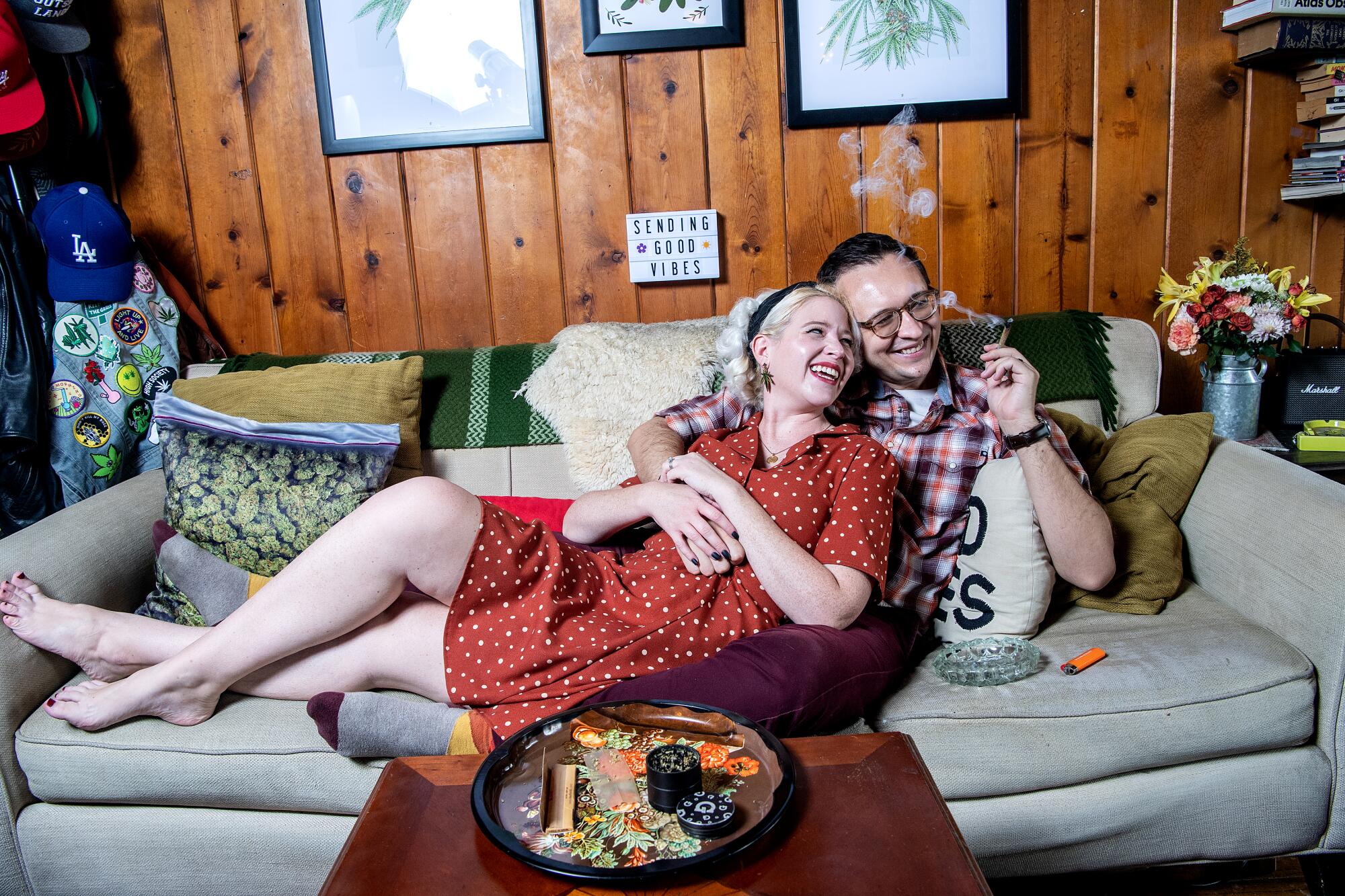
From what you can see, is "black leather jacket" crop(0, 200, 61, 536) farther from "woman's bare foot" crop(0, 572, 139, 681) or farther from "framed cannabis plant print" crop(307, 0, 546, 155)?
"framed cannabis plant print" crop(307, 0, 546, 155)

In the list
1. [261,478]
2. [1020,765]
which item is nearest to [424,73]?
[261,478]

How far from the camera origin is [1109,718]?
1348 millimetres

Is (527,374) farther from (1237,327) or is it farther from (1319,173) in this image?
(1319,173)

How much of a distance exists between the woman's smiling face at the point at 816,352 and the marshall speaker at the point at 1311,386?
1.20 m

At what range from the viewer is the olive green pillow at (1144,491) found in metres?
1.64

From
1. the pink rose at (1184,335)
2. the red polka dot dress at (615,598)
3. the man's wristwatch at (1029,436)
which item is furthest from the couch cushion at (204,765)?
the pink rose at (1184,335)

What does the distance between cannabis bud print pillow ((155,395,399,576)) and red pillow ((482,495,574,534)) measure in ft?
0.77

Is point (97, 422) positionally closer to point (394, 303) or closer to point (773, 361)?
point (394, 303)

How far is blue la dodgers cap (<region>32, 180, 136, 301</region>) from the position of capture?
1971mm

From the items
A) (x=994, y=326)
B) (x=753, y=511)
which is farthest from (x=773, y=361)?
(x=994, y=326)

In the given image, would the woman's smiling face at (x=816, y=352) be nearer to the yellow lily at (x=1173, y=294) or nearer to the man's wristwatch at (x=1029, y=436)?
the man's wristwatch at (x=1029, y=436)

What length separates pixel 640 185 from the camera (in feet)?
7.39

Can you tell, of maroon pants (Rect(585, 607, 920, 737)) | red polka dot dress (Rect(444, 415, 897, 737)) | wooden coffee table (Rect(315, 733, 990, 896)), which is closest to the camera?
wooden coffee table (Rect(315, 733, 990, 896))

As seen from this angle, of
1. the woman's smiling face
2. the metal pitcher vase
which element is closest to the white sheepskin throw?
the woman's smiling face
